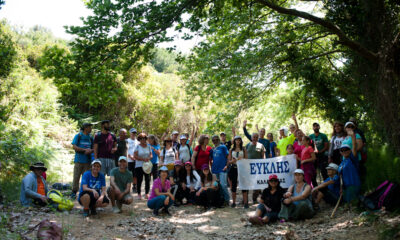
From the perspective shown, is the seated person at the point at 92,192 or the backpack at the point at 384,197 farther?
the seated person at the point at 92,192

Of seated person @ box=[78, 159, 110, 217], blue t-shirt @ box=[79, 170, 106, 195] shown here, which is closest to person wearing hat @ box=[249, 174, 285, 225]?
seated person @ box=[78, 159, 110, 217]

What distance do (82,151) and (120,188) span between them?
61.8 inches

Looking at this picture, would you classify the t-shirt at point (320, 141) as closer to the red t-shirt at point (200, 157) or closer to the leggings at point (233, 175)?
the leggings at point (233, 175)

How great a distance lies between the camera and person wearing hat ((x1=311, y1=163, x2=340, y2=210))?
734cm

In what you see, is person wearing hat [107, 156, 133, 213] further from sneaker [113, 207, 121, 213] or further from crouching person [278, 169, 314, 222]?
crouching person [278, 169, 314, 222]

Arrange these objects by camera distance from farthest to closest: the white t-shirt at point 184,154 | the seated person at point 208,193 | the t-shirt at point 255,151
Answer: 1. the white t-shirt at point 184,154
2. the t-shirt at point 255,151
3. the seated person at point 208,193

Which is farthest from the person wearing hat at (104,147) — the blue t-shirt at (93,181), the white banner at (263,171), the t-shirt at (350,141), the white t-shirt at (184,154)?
the t-shirt at (350,141)

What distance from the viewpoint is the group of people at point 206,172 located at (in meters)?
6.97

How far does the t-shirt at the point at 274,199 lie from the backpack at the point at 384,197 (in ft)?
5.55

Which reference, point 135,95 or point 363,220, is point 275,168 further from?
point 135,95

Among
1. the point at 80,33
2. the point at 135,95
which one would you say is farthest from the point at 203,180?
the point at 135,95

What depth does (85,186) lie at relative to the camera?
7.04m

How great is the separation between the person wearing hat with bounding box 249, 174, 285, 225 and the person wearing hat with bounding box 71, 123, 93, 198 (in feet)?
15.0

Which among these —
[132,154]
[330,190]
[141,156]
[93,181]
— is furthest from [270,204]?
[132,154]
